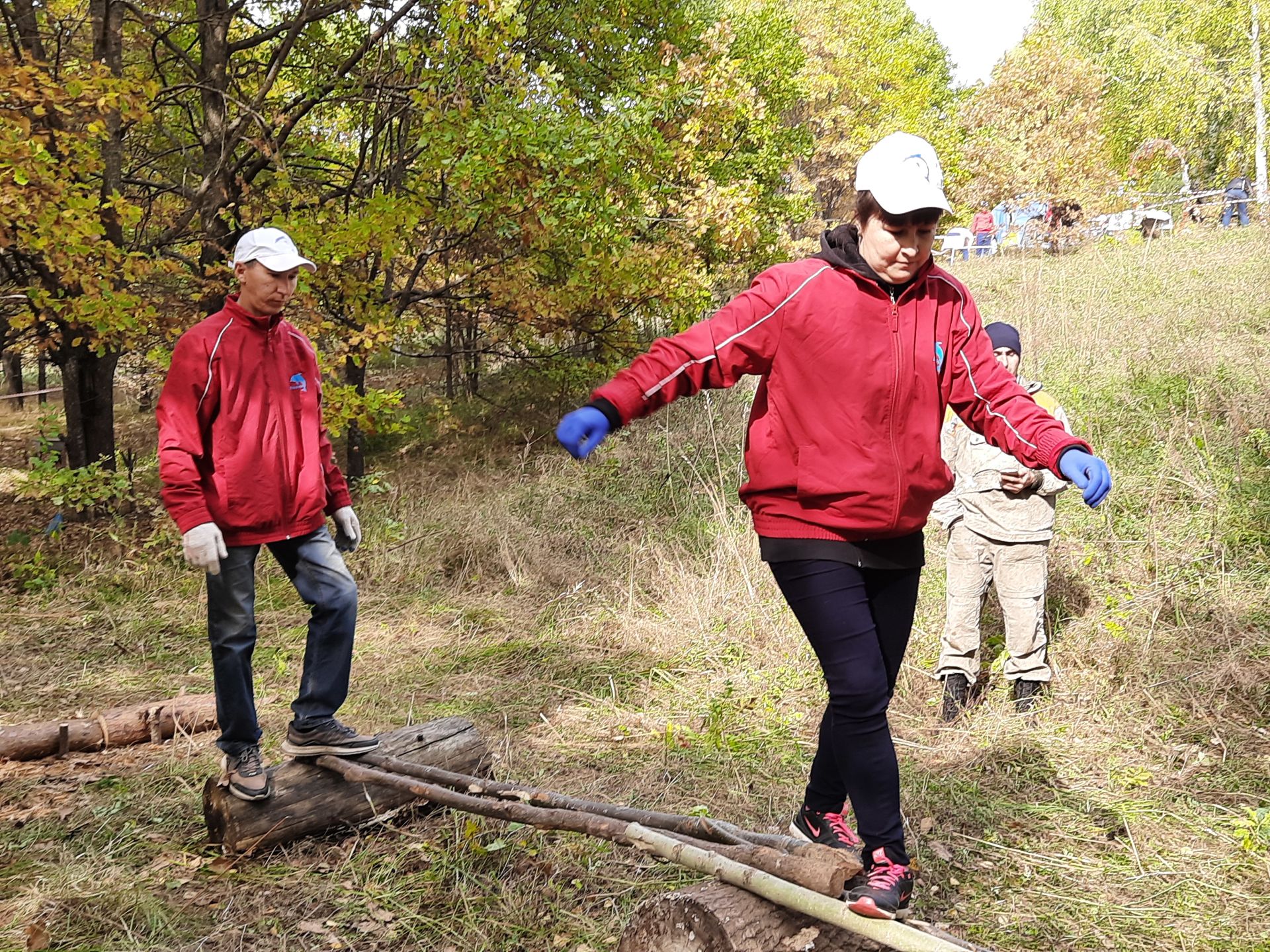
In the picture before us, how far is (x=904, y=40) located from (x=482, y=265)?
25262 mm

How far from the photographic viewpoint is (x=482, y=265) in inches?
433

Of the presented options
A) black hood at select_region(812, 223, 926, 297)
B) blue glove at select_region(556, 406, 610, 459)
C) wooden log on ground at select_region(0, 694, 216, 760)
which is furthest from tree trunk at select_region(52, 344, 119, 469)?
black hood at select_region(812, 223, 926, 297)

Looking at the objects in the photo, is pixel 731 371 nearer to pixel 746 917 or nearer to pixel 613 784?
pixel 746 917

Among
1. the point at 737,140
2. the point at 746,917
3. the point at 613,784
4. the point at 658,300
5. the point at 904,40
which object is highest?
the point at 904,40

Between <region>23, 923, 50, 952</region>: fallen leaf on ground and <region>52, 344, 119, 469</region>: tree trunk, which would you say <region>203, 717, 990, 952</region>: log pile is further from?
<region>52, 344, 119, 469</region>: tree trunk

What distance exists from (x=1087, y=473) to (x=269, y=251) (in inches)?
115

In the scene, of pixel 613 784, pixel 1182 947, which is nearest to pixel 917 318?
pixel 1182 947

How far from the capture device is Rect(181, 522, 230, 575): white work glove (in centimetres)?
355

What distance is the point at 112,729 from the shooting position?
5.27 metres

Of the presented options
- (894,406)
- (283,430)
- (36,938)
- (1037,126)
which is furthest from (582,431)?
(1037,126)

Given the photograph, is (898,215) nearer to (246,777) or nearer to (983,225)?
(246,777)

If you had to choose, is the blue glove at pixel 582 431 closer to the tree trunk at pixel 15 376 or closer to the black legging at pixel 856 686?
the black legging at pixel 856 686

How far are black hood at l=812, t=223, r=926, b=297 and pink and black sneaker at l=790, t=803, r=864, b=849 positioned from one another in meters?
1.65

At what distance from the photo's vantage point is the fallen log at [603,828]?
8.91ft
